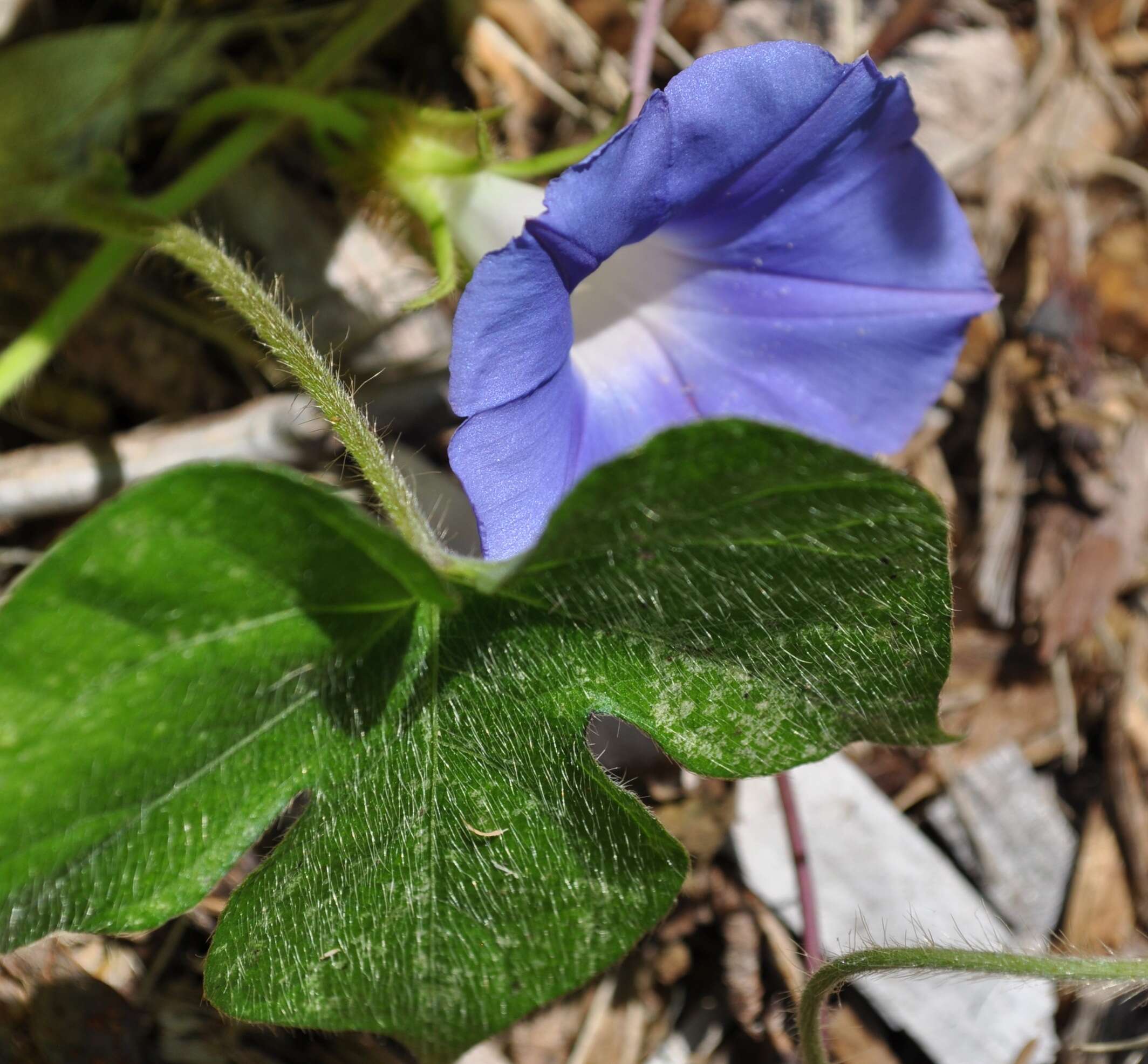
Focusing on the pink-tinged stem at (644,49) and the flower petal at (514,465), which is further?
the pink-tinged stem at (644,49)

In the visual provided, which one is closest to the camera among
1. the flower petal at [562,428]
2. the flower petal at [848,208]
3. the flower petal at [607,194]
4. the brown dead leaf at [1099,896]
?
the flower petal at [607,194]

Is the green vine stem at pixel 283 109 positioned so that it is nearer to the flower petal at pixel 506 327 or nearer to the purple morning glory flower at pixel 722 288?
the purple morning glory flower at pixel 722 288

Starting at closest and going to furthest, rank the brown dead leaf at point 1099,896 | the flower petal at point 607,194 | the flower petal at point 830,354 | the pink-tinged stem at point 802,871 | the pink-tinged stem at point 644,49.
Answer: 1. the flower petal at point 607,194
2. the flower petal at point 830,354
3. the pink-tinged stem at point 802,871
4. the pink-tinged stem at point 644,49
5. the brown dead leaf at point 1099,896

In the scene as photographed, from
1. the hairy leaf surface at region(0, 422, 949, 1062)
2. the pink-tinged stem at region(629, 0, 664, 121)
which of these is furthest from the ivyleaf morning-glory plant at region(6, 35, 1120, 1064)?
the pink-tinged stem at region(629, 0, 664, 121)

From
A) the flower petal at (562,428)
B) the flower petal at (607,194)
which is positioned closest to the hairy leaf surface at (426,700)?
the flower petal at (562,428)

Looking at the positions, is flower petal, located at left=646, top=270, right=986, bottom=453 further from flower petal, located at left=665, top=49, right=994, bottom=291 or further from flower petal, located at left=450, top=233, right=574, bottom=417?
flower petal, located at left=450, top=233, right=574, bottom=417

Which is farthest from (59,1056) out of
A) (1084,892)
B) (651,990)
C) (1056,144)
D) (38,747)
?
(1056,144)
